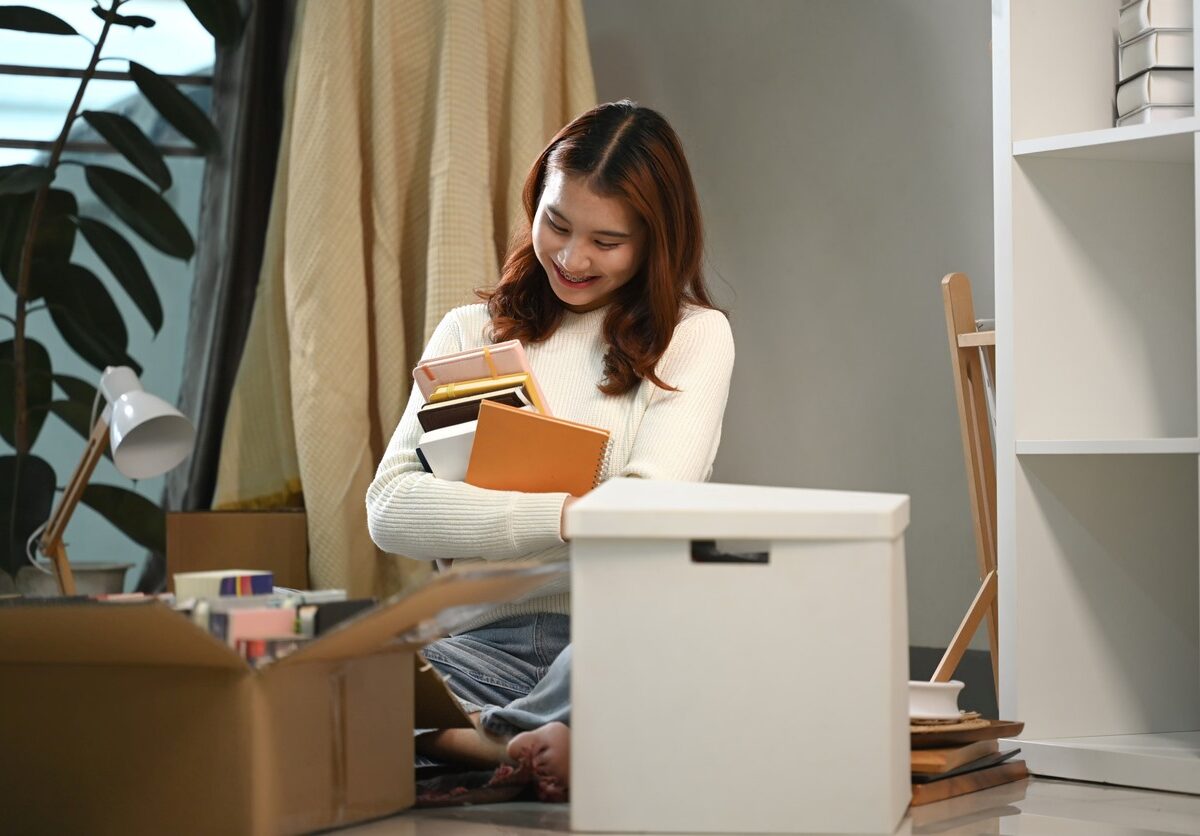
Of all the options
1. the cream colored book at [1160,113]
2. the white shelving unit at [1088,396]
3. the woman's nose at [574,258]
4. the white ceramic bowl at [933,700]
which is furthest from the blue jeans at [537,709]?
the cream colored book at [1160,113]

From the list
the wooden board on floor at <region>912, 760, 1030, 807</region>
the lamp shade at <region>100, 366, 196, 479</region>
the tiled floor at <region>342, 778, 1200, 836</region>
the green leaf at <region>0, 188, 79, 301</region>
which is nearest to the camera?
the tiled floor at <region>342, 778, 1200, 836</region>

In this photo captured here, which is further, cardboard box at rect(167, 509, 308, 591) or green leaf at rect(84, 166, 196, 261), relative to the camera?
green leaf at rect(84, 166, 196, 261)

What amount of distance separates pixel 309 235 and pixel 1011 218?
137 centimetres

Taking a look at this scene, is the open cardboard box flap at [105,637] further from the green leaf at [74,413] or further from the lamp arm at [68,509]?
the green leaf at [74,413]

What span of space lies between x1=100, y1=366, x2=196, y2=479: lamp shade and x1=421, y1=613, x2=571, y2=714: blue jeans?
2.61 ft

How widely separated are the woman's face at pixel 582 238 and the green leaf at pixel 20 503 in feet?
4.54

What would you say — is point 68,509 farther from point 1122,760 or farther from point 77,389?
point 1122,760

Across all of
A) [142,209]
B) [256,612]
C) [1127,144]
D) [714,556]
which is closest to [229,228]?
[142,209]

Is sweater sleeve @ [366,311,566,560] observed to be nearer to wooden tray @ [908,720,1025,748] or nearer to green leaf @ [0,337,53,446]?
wooden tray @ [908,720,1025,748]

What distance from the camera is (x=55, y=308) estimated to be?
8.92ft

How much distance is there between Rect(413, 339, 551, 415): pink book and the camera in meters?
1.52

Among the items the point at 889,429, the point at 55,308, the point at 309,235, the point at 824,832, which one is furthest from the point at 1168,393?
the point at 55,308

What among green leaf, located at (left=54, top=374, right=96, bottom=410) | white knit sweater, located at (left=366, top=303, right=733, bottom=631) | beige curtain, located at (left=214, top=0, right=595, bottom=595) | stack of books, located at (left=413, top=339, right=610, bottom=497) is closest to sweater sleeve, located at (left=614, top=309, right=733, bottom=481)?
white knit sweater, located at (left=366, top=303, right=733, bottom=631)

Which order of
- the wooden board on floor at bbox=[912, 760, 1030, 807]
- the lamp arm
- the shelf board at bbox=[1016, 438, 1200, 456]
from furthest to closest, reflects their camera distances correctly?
1. the lamp arm
2. the shelf board at bbox=[1016, 438, 1200, 456]
3. the wooden board on floor at bbox=[912, 760, 1030, 807]
